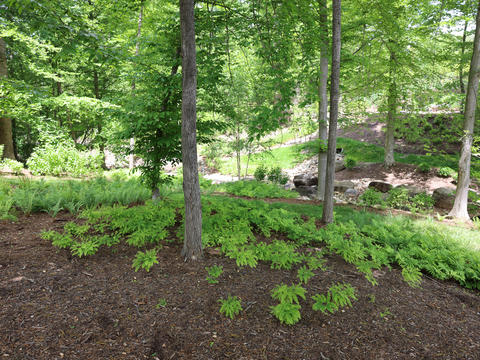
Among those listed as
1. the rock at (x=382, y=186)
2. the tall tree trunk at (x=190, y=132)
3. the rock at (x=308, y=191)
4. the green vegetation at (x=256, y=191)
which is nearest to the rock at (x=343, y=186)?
the rock at (x=382, y=186)

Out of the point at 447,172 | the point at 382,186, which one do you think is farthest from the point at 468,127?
the point at 447,172

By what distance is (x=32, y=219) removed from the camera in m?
4.58

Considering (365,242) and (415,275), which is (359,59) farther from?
(415,275)

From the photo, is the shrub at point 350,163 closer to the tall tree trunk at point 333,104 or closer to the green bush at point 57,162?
the tall tree trunk at point 333,104

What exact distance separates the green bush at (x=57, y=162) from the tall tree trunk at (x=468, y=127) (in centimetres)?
1245

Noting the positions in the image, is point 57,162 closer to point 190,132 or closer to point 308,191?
point 190,132

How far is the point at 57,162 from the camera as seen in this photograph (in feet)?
29.2

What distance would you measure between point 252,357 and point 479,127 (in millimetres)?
13919

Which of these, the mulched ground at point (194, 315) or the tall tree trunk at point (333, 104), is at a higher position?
the tall tree trunk at point (333, 104)

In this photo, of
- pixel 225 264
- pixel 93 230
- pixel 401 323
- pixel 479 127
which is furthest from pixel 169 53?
pixel 479 127

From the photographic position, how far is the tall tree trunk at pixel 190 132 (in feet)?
9.87

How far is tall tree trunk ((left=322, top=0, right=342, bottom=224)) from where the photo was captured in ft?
14.2

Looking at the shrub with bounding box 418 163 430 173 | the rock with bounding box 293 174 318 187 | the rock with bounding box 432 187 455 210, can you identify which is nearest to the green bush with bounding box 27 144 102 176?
the rock with bounding box 293 174 318 187

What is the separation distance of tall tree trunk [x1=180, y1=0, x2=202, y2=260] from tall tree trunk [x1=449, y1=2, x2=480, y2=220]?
26.5ft
